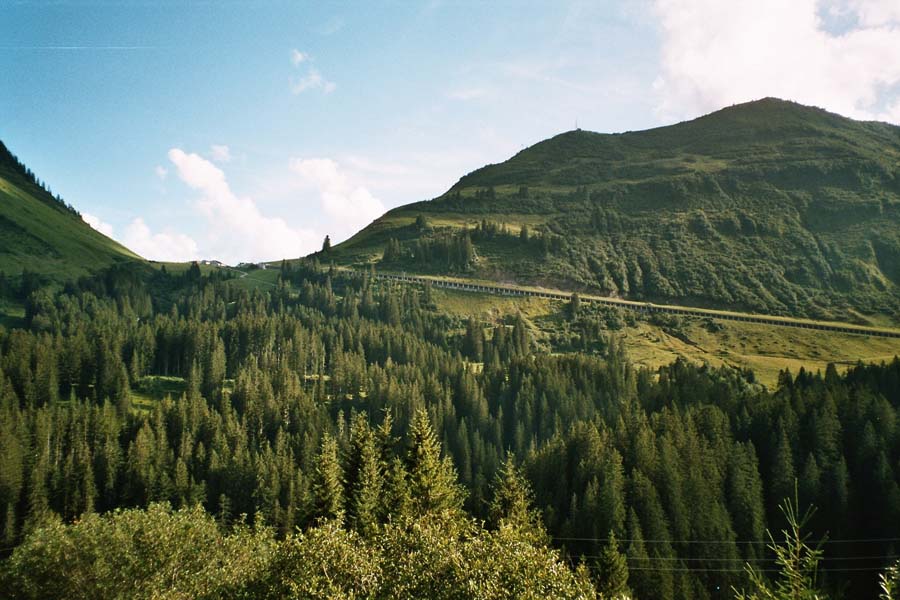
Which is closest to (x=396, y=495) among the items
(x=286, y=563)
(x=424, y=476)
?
(x=424, y=476)

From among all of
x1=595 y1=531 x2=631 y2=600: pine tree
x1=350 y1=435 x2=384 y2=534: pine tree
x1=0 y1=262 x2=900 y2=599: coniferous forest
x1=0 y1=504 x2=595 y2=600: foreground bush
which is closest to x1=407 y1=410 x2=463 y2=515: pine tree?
x1=0 y1=262 x2=900 y2=599: coniferous forest

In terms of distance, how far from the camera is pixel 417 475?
6894 cm

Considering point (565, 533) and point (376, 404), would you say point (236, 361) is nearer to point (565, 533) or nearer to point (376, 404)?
point (376, 404)

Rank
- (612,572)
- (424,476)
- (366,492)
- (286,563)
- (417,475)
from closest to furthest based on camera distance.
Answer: (286,563), (424,476), (417,475), (366,492), (612,572)

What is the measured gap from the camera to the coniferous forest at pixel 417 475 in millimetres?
51406

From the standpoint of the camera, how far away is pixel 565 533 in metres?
94.4

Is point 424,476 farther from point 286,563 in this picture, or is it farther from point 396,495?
point 286,563

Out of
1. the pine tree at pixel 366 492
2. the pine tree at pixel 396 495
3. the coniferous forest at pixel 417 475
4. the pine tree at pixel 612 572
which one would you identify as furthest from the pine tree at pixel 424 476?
the pine tree at pixel 612 572

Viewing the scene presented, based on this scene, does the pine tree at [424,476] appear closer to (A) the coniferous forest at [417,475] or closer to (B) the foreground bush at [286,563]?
(A) the coniferous forest at [417,475]

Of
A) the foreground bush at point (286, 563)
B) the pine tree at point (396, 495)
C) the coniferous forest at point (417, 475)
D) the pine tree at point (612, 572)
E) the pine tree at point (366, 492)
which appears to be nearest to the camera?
the foreground bush at point (286, 563)

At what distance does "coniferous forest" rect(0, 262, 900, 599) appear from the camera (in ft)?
169

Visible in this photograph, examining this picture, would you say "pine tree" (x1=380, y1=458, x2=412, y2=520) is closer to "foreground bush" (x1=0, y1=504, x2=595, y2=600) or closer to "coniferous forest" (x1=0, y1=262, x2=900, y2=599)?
A: "coniferous forest" (x1=0, y1=262, x2=900, y2=599)

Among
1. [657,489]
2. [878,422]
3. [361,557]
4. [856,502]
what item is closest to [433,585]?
[361,557]

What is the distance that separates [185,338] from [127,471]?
75.7 m
